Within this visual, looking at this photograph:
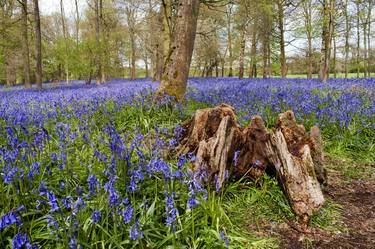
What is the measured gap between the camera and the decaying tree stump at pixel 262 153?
9.21 feet

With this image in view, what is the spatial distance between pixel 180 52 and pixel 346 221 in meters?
4.90

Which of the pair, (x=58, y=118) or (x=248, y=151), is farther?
(x=58, y=118)

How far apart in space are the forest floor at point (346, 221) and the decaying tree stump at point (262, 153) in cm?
18

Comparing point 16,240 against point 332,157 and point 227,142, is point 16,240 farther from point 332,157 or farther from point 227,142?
point 332,157

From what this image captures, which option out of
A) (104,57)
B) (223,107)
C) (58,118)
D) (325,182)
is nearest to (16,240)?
(223,107)

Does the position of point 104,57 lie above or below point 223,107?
above

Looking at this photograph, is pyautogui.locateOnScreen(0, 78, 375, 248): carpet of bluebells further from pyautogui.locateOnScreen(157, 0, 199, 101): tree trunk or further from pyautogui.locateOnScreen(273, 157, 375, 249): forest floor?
pyautogui.locateOnScreen(157, 0, 199, 101): tree trunk

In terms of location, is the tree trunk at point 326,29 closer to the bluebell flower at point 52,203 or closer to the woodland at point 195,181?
the woodland at point 195,181

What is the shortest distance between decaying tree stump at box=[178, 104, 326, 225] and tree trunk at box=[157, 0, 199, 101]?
2692 millimetres

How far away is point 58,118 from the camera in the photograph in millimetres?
5625

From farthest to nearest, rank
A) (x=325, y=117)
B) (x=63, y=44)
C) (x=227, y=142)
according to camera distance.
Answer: (x=63, y=44) < (x=325, y=117) < (x=227, y=142)

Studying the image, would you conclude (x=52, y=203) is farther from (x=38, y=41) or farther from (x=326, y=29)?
(x=38, y=41)

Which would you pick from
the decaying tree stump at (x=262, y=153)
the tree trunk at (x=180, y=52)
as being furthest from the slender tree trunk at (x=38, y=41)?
the decaying tree stump at (x=262, y=153)

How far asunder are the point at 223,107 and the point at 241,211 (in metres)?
1.57
